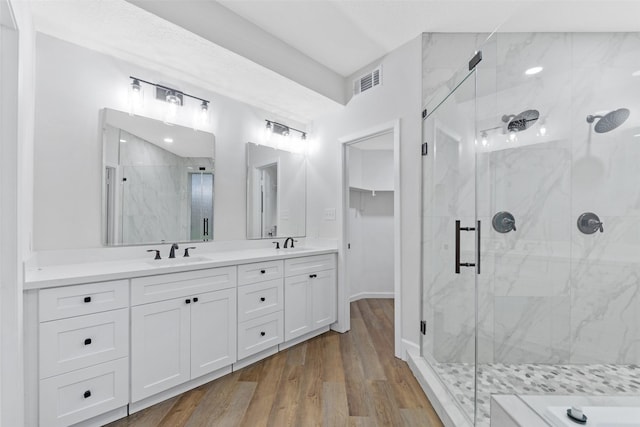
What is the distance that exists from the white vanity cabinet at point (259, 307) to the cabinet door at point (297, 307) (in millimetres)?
62

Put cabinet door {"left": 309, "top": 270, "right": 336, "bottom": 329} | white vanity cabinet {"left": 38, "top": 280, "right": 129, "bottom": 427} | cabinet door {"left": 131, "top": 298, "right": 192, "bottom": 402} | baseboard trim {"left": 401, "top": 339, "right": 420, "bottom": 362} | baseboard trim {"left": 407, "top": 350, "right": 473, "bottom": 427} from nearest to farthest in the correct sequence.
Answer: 1. white vanity cabinet {"left": 38, "top": 280, "right": 129, "bottom": 427}
2. baseboard trim {"left": 407, "top": 350, "right": 473, "bottom": 427}
3. cabinet door {"left": 131, "top": 298, "right": 192, "bottom": 402}
4. baseboard trim {"left": 401, "top": 339, "right": 420, "bottom": 362}
5. cabinet door {"left": 309, "top": 270, "right": 336, "bottom": 329}

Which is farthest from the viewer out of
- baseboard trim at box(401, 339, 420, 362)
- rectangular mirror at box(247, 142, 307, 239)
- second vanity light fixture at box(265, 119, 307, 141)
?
second vanity light fixture at box(265, 119, 307, 141)

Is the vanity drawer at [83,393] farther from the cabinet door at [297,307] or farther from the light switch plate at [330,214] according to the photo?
the light switch plate at [330,214]

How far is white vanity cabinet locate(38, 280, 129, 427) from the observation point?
53.3 inches

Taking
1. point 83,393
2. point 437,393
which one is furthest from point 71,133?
point 437,393

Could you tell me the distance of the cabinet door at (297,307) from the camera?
2.53 meters

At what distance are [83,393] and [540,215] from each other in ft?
10.1

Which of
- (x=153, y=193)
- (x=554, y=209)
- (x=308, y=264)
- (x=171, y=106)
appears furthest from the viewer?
(x=308, y=264)

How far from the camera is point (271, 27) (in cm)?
225

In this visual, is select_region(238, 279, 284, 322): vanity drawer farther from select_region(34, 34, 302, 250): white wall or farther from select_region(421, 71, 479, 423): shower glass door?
select_region(421, 71, 479, 423): shower glass door

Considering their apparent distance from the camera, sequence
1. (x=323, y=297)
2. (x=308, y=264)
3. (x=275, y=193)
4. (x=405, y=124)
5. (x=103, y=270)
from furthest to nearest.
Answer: (x=275, y=193)
(x=323, y=297)
(x=308, y=264)
(x=405, y=124)
(x=103, y=270)

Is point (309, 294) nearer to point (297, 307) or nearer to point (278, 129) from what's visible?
point (297, 307)

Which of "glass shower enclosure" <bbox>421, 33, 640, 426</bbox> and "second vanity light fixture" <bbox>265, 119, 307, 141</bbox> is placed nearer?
"glass shower enclosure" <bbox>421, 33, 640, 426</bbox>

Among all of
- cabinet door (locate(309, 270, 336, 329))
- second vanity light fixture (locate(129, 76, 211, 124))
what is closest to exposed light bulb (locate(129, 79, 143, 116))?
second vanity light fixture (locate(129, 76, 211, 124))
